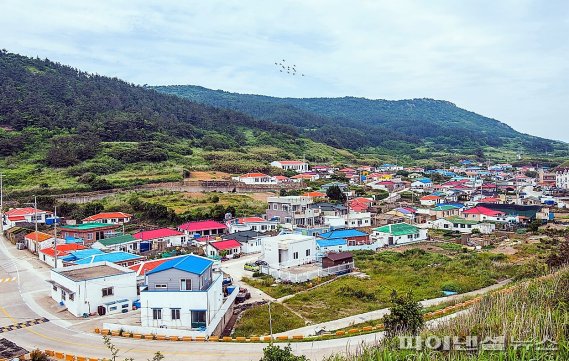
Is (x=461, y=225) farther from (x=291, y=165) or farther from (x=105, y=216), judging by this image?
(x=291, y=165)

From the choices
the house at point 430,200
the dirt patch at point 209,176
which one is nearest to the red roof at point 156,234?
the dirt patch at point 209,176

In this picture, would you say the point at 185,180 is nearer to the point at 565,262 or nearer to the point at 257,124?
the point at 565,262

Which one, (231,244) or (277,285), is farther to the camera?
(231,244)

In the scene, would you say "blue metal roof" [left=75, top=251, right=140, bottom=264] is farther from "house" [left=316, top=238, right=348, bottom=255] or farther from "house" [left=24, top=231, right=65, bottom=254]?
"house" [left=316, top=238, right=348, bottom=255]

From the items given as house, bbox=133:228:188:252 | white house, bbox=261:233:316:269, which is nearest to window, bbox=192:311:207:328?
white house, bbox=261:233:316:269

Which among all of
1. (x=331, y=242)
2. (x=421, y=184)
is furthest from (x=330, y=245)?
(x=421, y=184)
